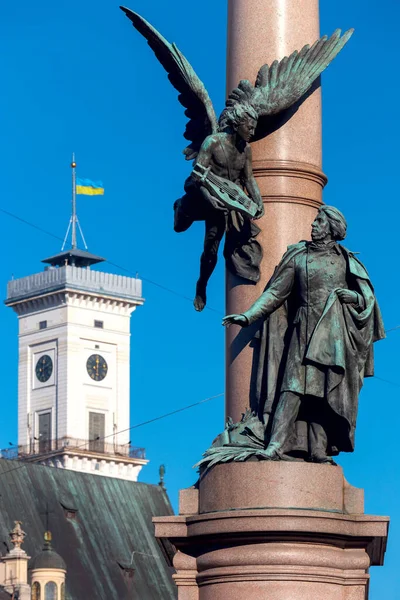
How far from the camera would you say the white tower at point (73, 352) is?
451ft

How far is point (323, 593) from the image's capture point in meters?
12.9

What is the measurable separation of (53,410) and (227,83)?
124 metres

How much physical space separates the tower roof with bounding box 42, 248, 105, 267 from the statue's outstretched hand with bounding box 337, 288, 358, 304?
129 meters

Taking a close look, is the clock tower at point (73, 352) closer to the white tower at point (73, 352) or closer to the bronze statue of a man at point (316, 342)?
the white tower at point (73, 352)

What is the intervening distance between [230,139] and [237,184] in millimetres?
308

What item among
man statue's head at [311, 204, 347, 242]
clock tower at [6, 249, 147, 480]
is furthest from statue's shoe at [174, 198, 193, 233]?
clock tower at [6, 249, 147, 480]

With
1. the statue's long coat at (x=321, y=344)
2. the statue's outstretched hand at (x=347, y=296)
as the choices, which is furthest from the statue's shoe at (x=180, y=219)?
the statue's outstretched hand at (x=347, y=296)

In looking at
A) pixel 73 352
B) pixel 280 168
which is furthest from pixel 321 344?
pixel 73 352

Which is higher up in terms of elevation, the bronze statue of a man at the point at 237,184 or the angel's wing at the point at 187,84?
the angel's wing at the point at 187,84

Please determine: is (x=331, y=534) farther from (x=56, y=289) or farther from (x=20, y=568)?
(x=56, y=289)

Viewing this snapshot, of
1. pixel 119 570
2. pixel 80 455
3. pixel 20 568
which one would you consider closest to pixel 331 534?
pixel 20 568

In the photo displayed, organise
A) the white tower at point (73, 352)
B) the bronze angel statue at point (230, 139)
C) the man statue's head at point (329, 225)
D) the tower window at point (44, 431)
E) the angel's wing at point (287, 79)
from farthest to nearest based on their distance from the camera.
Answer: the white tower at point (73, 352)
the tower window at point (44, 431)
the angel's wing at point (287, 79)
the bronze angel statue at point (230, 139)
the man statue's head at point (329, 225)

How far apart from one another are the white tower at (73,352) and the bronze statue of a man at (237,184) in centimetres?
12129

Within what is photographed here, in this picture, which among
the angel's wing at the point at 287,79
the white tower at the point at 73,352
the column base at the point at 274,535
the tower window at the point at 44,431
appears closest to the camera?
the column base at the point at 274,535
